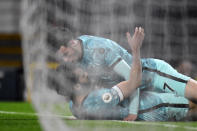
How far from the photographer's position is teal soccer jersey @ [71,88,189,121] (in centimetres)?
350

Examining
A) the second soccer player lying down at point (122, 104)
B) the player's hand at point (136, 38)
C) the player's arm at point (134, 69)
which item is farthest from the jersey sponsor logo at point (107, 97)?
the player's hand at point (136, 38)

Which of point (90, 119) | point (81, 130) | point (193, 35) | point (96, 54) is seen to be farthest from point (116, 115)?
point (193, 35)

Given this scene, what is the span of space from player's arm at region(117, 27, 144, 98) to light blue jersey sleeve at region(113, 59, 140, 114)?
0.15 feet

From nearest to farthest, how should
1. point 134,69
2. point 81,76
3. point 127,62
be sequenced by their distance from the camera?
1. point 134,69
2. point 127,62
3. point 81,76

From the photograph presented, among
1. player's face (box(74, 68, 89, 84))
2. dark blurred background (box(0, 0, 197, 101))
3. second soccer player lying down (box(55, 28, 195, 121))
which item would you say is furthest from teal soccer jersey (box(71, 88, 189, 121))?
dark blurred background (box(0, 0, 197, 101))

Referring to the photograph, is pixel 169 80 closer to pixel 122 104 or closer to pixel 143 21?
pixel 122 104

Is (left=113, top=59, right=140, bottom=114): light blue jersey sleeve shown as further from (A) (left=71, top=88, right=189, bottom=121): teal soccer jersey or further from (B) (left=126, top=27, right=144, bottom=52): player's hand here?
(B) (left=126, top=27, right=144, bottom=52): player's hand

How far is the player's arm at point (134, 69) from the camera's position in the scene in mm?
3102

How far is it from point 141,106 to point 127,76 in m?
0.24

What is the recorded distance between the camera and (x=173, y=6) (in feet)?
20.1

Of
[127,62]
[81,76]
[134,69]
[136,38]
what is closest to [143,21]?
[81,76]

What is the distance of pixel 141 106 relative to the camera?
138 inches

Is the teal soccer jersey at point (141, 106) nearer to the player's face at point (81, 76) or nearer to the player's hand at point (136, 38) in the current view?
the player's face at point (81, 76)

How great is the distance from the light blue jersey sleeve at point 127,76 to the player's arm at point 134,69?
46mm
